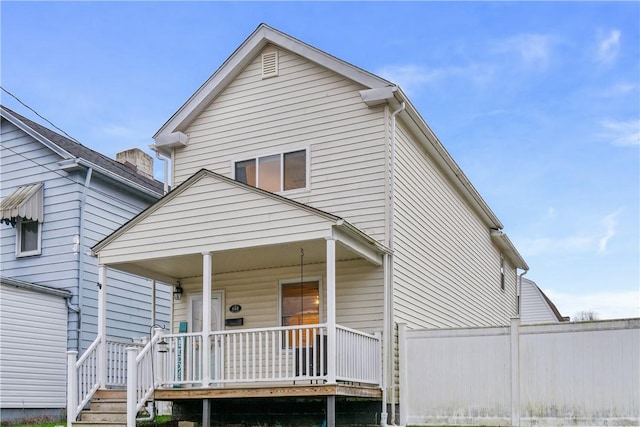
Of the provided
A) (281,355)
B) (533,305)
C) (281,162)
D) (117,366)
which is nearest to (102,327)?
(117,366)

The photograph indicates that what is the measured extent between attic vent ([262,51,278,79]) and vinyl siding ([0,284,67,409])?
7.45 meters

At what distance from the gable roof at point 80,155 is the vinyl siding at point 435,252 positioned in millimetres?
8150

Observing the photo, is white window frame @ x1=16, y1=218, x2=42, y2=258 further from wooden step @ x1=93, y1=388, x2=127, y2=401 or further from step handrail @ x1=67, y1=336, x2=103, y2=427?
wooden step @ x1=93, y1=388, x2=127, y2=401

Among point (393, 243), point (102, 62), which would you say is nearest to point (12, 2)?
point (102, 62)

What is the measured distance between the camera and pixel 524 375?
13062 millimetres

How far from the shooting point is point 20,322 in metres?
17.5

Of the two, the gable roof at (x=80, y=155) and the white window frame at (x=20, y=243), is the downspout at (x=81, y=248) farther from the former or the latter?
the white window frame at (x=20, y=243)

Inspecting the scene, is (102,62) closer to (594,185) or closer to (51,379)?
(51,379)

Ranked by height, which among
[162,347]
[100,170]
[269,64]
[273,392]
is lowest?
[273,392]

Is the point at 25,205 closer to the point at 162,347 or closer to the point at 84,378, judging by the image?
the point at 84,378

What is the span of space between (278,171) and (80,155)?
696 centimetres

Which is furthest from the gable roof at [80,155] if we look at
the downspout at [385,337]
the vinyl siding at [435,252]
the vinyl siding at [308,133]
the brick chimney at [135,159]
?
the downspout at [385,337]

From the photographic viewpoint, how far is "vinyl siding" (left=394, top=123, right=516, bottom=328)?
15.2 m

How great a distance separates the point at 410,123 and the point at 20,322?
9779 mm
